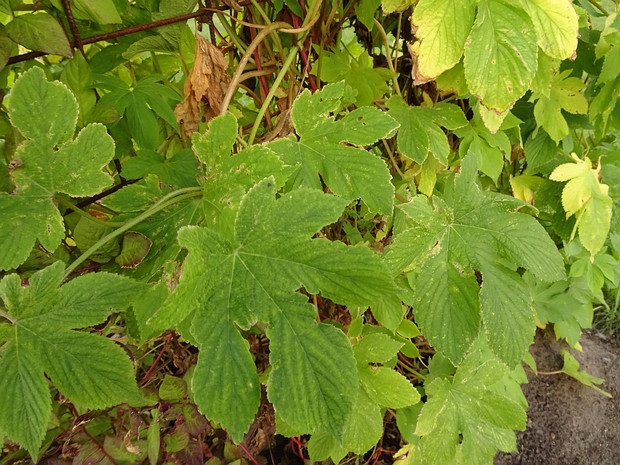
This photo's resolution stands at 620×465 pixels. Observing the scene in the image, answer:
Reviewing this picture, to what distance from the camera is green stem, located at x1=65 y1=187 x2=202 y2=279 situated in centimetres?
52

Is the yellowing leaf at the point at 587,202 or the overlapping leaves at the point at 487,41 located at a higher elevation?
the overlapping leaves at the point at 487,41

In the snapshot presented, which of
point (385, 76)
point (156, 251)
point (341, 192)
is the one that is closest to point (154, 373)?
point (156, 251)

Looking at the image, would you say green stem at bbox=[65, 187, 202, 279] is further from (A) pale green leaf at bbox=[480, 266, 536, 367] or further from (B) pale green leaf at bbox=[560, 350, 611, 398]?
(B) pale green leaf at bbox=[560, 350, 611, 398]

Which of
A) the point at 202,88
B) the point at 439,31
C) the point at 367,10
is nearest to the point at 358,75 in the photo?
the point at 367,10

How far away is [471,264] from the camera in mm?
719

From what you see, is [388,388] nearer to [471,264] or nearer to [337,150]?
[471,264]

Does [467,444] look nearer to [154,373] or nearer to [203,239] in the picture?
[154,373]

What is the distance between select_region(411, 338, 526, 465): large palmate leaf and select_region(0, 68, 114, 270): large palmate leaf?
94 centimetres

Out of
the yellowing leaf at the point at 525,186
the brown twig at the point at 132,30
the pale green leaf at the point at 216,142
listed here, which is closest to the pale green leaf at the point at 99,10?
the brown twig at the point at 132,30

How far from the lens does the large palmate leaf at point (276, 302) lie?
44 centimetres

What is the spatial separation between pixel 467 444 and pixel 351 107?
0.94m

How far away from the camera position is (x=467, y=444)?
1.11 meters

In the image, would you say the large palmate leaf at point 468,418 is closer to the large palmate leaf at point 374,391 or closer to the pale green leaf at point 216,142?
the large palmate leaf at point 374,391

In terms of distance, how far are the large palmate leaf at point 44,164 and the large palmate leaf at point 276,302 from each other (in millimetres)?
180
